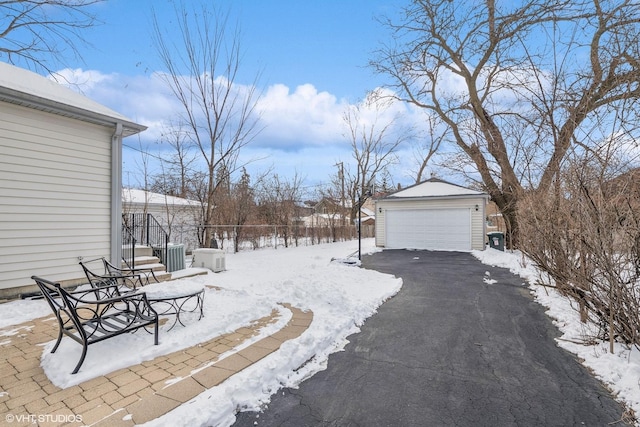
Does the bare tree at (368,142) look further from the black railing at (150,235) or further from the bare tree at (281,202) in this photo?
the black railing at (150,235)

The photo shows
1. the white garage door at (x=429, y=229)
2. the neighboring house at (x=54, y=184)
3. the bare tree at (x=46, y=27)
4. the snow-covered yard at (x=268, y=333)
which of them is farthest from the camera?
the white garage door at (x=429, y=229)

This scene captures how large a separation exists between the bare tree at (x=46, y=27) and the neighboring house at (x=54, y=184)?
2210 millimetres

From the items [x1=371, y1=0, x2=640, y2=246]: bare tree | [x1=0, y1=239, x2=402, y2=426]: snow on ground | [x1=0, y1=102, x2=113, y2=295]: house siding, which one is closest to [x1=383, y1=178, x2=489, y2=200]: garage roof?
[x1=371, y1=0, x2=640, y2=246]: bare tree

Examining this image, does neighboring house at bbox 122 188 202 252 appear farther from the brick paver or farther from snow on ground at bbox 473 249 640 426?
snow on ground at bbox 473 249 640 426

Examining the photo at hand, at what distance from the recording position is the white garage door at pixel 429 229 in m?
14.4

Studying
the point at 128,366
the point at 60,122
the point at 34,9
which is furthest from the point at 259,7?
the point at 128,366

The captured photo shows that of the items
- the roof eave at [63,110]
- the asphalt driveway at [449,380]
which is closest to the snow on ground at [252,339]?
the asphalt driveway at [449,380]

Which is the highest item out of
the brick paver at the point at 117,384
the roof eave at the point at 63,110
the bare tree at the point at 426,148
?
the bare tree at the point at 426,148

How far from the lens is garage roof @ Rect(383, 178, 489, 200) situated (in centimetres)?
1452

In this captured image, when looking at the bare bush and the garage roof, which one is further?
the garage roof

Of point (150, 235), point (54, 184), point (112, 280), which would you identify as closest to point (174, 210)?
point (150, 235)

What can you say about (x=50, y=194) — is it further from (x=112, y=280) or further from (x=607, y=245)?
(x=607, y=245)

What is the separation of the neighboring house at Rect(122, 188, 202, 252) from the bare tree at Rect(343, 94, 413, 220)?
11.4 meters

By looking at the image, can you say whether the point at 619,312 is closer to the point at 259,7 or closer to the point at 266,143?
the point at 259,7
